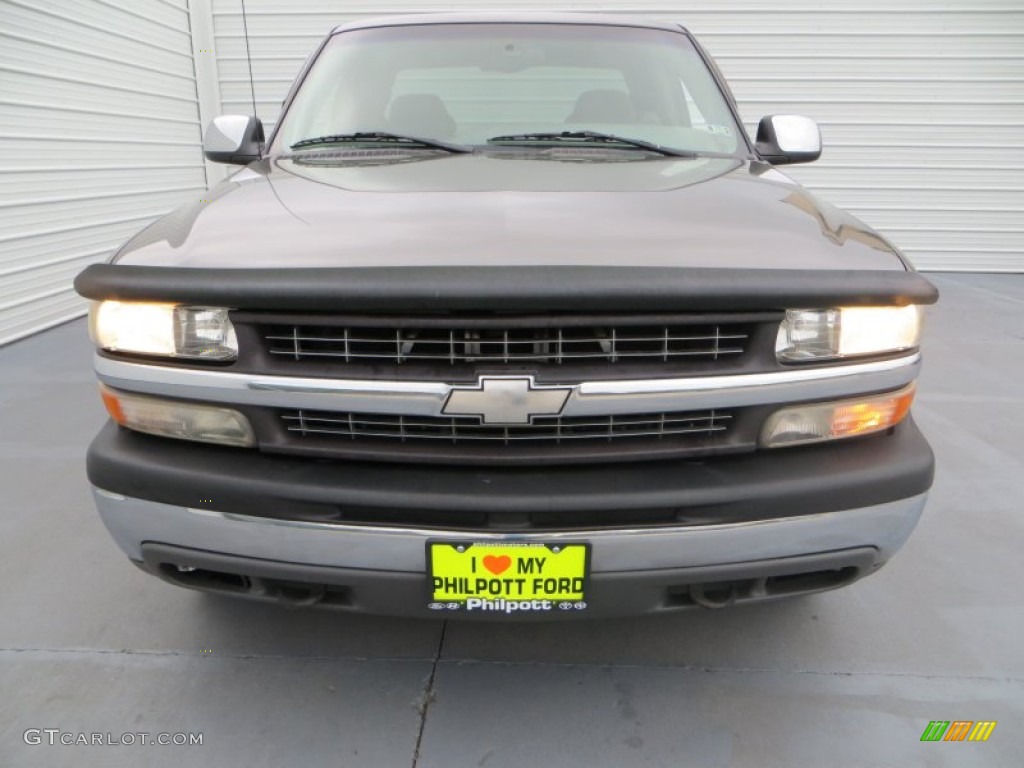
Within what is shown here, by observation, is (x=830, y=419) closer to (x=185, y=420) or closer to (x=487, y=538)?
(x=487, y=538)

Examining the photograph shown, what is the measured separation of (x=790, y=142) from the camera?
2.69 m

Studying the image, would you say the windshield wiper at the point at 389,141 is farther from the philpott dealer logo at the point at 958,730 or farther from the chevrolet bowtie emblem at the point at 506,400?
the philpott dealer logo at the point at 958,730

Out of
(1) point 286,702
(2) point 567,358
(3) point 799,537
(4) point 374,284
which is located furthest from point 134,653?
(3) point 799,537

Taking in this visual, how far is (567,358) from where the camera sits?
60.2 inches

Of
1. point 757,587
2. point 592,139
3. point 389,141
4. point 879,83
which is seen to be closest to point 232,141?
point 389,141

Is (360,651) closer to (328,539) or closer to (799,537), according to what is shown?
(328,539)

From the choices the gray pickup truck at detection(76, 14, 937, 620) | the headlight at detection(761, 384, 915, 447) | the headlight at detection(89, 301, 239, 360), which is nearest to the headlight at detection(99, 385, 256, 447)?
the gray pickup truck at detection(76, 14, 937, 620)

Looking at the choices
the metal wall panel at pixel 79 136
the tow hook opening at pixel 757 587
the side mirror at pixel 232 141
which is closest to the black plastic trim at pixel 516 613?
the tow hook opening at pixel 757 587

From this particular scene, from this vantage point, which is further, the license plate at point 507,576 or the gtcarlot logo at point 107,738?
the gtcarlot logo at point 107,738

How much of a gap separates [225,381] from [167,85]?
7084mm

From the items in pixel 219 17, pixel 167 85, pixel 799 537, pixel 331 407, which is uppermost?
pixel 219 17

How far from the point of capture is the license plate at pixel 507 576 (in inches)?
59.1

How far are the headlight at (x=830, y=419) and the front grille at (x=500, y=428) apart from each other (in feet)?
0.38

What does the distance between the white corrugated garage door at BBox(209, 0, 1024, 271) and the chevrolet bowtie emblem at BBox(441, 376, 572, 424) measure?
7.35 meters
